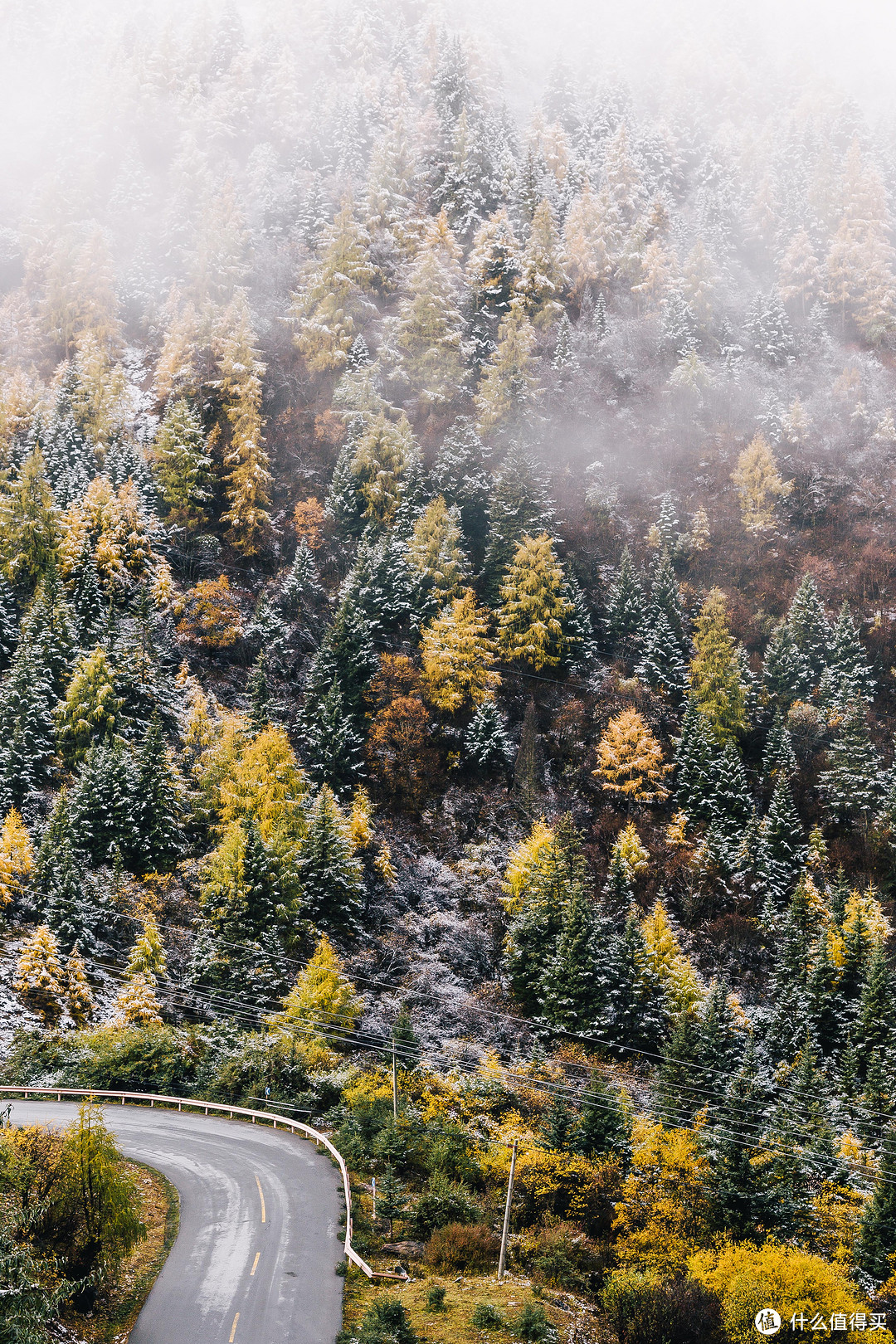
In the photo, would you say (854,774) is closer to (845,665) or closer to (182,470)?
(845,665)

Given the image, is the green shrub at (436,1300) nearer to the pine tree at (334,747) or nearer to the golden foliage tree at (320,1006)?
the golden foliage tree at (320,1006)

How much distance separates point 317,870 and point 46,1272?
1404 inches

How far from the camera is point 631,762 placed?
67188mm

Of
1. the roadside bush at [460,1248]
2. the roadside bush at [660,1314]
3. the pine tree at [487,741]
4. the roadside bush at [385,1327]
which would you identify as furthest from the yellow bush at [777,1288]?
the pine tree at [487,741]

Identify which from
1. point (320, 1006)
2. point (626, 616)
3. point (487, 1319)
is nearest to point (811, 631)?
point (626, 616)

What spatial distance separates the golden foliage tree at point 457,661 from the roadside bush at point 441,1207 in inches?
1577

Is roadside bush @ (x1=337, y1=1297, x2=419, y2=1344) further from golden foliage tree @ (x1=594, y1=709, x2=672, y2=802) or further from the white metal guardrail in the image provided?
golden foliage tree @ (x1=594, y1=709, x2=672, y2=802)

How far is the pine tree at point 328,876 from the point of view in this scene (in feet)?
191

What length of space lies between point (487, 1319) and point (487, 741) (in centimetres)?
4656

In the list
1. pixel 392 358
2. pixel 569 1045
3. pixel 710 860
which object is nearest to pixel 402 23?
pixel 392 358

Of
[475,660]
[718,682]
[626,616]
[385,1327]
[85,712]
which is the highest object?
[626,616]

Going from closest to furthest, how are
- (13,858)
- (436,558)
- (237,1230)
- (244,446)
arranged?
1. (237,1230)
2. (13,858)
3. (436,558)
4. (244,446)

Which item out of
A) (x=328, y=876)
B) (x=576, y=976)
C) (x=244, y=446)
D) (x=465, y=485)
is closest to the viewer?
(x=576, y=976)

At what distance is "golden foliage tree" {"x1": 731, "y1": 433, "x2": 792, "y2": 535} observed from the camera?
8544cm
